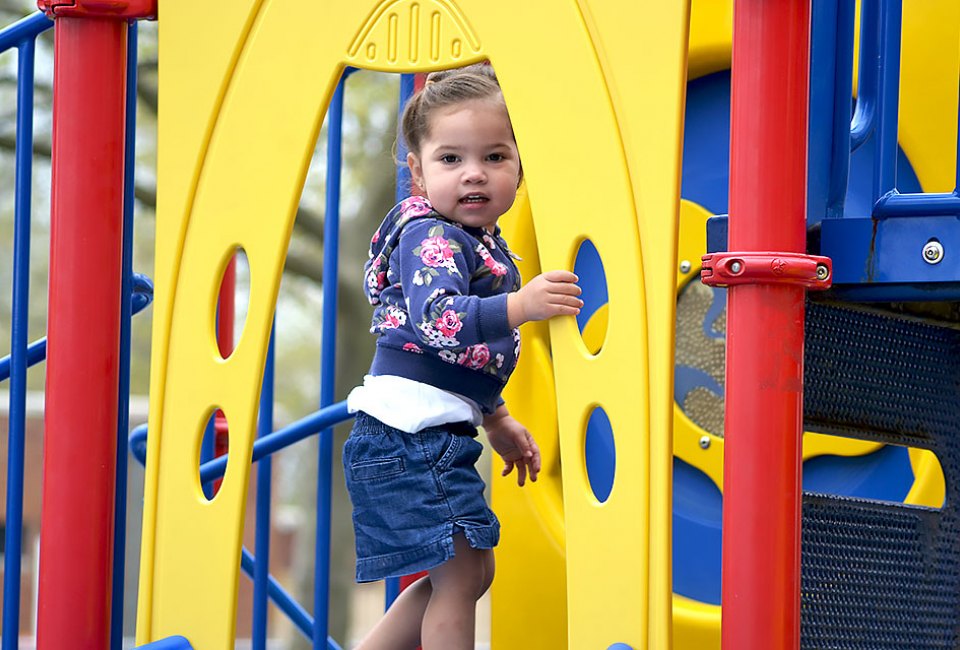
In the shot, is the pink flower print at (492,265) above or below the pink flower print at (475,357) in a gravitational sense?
above

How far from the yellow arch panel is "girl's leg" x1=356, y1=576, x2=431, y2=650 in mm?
326

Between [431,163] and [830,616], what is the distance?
1006 millimetres

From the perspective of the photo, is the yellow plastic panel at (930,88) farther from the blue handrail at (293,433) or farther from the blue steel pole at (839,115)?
the blue handrail at (293,433)

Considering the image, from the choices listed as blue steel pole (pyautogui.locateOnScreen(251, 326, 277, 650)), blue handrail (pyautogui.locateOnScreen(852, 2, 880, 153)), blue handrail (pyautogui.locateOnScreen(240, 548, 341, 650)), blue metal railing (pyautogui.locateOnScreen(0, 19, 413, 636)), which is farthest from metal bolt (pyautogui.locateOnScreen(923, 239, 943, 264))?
blue handrail (pyautogui.locateOnScreen(240, 548, 341, 650))

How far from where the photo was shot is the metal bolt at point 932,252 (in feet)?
6.28

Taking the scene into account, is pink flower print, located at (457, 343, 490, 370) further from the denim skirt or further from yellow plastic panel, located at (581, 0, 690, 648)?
yellow plastic panel, located at (581, 0, 690, 648)

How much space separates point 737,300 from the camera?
1.78m

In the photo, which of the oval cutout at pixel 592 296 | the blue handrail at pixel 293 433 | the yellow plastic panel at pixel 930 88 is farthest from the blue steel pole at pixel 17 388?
the yellow plastic panel at pixel 930 88

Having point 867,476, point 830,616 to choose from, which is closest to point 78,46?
point 830,616

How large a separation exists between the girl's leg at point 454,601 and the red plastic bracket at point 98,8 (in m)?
1.08

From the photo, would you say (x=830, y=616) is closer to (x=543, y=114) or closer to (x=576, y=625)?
(x=576, y=625)

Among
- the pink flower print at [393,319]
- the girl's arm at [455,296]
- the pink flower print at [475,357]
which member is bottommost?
the pink flower print at [475,357]

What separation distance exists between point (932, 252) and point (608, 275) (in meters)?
0.49

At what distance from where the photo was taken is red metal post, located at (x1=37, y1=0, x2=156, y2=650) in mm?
2217
